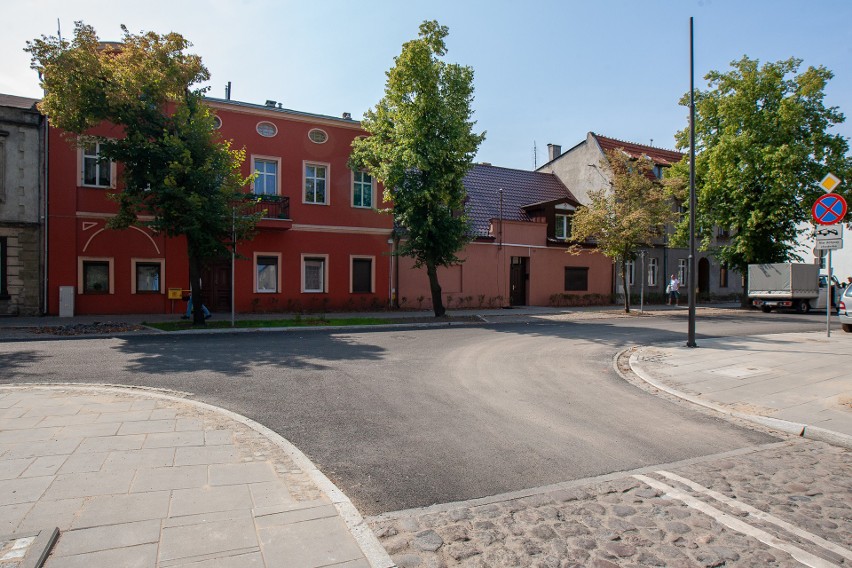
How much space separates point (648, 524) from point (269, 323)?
15090 millimetres

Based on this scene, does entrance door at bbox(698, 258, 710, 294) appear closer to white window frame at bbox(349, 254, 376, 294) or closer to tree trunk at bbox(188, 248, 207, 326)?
white window frame at bbox(349, 254, 376, 294)

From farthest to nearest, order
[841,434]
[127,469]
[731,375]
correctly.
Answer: [731,375] < [841,434] < [127,469]

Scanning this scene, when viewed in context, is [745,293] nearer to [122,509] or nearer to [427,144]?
[427,144]

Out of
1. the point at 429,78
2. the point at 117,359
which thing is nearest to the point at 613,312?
the point at 429,78

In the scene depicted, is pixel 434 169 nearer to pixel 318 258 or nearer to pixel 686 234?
pixel 318 258

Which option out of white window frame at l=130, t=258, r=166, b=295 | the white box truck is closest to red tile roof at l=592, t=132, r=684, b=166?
the white box truck

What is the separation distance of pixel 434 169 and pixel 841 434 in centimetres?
1534

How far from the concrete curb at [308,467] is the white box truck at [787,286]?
28501 millimetres

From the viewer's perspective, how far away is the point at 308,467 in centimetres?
445

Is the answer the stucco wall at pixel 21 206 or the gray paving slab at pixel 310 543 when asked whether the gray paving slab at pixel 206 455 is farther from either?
the stucco wall at pixel 21 206

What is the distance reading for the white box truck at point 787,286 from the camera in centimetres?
2570

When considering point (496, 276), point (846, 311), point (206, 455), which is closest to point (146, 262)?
point (496, 276)

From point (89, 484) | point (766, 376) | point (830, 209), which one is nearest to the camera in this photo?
point (89, 484)

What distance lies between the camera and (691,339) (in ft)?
41.9
